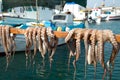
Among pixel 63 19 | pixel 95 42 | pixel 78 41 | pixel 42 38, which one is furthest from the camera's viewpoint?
pixel 63 19

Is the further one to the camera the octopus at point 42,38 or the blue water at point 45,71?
the blue water at point 45,71

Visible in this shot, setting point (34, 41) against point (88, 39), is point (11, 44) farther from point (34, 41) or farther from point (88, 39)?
point (88, 39)

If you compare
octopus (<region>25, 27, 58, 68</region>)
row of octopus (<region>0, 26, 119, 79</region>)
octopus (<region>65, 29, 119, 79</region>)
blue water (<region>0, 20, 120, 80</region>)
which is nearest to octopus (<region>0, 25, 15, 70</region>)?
row of octopus (<region>0, 26, 119, 79</region>)

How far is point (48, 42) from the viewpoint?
763cm

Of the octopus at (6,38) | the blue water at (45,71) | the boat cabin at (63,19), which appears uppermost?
the octopus at (6,38)

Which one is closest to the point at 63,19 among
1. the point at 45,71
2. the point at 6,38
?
the point at 45,71

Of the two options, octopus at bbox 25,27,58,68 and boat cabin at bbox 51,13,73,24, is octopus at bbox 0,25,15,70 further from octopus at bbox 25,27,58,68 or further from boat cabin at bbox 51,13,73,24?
boat cabin at bbox 51,13,73,24

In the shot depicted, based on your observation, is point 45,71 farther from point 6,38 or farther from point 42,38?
point 42,38

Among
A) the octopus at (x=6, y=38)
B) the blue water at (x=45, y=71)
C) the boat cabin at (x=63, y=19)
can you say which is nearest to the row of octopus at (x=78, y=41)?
the octopus at (x=6, y=38)

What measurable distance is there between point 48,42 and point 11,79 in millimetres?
13488

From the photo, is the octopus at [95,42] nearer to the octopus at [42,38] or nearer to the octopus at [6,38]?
the octopus at [42,38]

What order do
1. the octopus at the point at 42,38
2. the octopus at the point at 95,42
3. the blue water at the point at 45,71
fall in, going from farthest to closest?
the blue water at the point at 45,71 < the octopus at the point at 42,38 < the octopus at the point at 95,42

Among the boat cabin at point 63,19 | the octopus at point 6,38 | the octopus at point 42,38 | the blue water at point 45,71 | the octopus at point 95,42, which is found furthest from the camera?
the boat cabin at point 63,19

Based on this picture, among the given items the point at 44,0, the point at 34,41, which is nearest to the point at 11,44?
the point at 34,41
